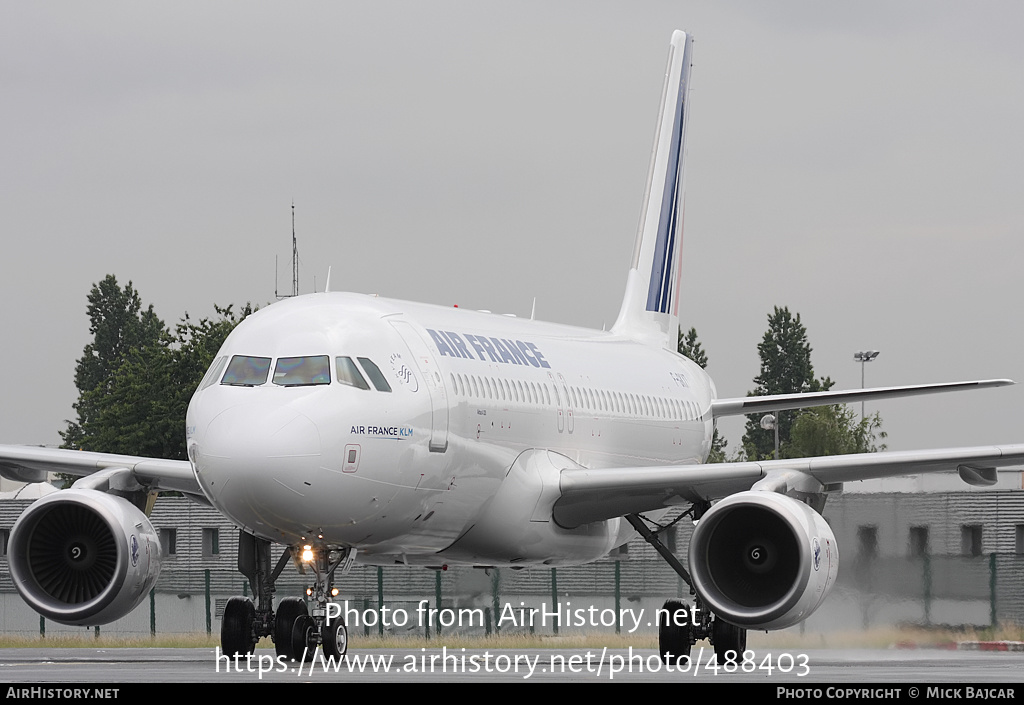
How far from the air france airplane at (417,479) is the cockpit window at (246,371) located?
2 cm

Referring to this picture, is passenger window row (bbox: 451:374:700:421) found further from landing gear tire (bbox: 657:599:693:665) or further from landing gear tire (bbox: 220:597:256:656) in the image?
landing gear tire (bbox: 220:597:256:656)

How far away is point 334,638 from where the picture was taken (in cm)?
2025

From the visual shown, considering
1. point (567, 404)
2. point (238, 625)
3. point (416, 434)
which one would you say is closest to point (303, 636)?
point (416, 434)

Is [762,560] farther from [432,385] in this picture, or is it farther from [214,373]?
[214,373]

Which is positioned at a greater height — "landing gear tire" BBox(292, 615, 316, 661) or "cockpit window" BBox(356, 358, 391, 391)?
"cockpit window" BBox(356, 358, 391, 391)

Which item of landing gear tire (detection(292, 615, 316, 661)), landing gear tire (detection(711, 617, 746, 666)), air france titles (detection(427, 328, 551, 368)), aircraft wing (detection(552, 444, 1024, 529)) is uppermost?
air france titles (detection(427, 328, 551, 368))

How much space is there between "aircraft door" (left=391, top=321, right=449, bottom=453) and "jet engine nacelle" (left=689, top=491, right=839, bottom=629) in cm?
301

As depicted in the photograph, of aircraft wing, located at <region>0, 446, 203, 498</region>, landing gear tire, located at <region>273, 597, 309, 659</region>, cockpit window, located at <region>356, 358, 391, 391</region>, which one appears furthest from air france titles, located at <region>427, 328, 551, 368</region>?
landing gear tire, located at <region>273, 597, 309, 659</region>

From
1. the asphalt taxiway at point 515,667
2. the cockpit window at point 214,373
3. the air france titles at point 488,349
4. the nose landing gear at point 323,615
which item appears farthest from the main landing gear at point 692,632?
the cockpit window at point 214,373

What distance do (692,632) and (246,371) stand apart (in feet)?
26.4

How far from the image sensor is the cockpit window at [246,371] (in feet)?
65.4

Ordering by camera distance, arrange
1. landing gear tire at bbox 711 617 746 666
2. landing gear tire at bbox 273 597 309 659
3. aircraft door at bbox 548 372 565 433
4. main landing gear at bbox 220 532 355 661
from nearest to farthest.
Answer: main landing gear at bbox 220 532 355 661 → landing gear tire at bbox 273 597 309 659 → landing gear tire at bbox 711 617 746 666 → aircraft door at bbox 548 372 565 433

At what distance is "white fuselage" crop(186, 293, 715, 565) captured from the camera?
63.3ft

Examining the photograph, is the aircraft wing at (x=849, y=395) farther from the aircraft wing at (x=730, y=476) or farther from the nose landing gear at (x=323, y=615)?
the nose landing gear at (x=323, y=615)
